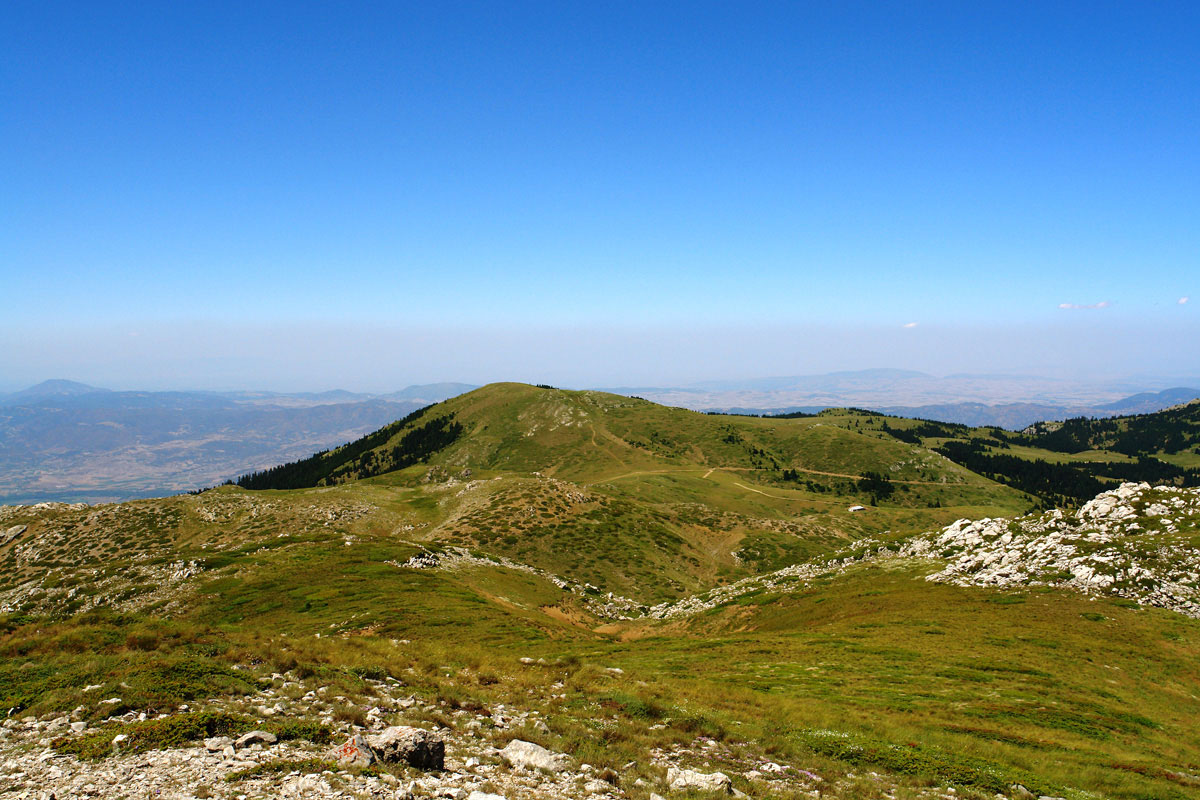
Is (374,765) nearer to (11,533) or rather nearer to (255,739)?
(255,739)

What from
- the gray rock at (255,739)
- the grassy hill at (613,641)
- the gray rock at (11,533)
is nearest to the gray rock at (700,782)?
the grassy hill at (613,641)

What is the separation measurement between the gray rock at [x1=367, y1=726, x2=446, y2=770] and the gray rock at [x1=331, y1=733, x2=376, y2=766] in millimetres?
296

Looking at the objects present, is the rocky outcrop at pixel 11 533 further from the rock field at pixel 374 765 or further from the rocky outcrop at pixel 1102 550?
the rocky outcrop at pixel 1102 550

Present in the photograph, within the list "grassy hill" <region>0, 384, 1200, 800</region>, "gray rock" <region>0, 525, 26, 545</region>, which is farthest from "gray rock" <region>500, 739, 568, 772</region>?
"gray rock" <region>0, 525, 26, 545</region>

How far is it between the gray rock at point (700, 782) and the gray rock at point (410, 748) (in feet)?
20.7

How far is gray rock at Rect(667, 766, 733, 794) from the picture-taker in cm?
1378

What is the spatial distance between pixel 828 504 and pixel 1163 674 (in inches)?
4730

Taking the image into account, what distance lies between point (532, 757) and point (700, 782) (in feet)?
15.6

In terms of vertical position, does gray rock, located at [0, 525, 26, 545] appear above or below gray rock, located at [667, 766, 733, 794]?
below

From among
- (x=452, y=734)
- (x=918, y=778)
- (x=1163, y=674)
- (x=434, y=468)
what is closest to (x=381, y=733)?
(x=452, y=734)

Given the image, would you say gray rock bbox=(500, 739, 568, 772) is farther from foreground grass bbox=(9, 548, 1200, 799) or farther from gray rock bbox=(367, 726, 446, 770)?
gray rock bbox=(367, 726, 446, 770)

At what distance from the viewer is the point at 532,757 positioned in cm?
1486

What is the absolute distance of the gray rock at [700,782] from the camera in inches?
543

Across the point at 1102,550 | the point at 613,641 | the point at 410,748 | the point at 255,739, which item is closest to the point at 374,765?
the point at 410,748
